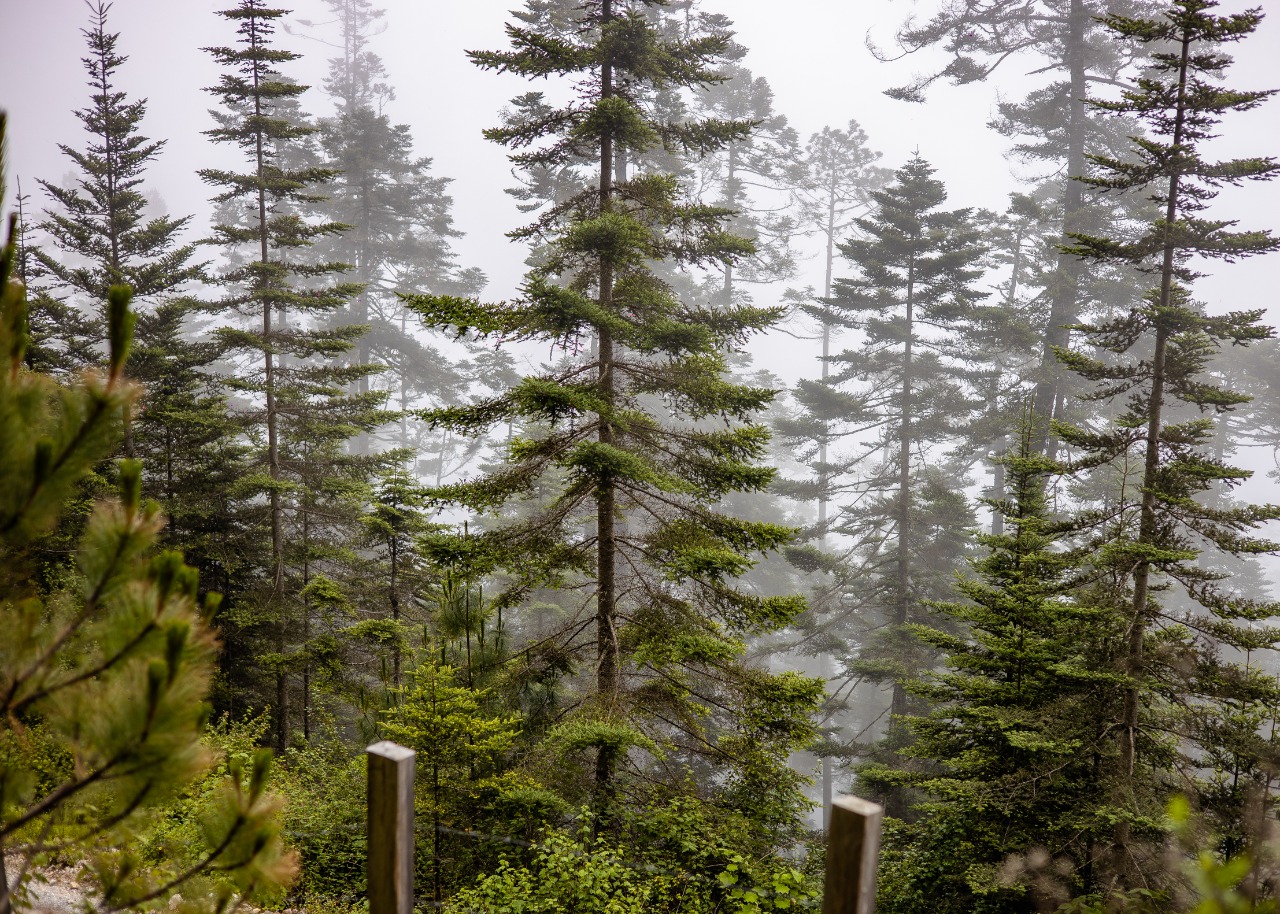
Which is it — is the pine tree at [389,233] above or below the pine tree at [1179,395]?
above

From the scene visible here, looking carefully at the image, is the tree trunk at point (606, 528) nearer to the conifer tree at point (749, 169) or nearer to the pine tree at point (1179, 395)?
the pine tree at point (1179, 395)

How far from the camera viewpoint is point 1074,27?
18500mm

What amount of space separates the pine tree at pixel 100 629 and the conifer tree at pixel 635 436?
15.4 feet

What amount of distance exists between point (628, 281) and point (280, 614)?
8.30 meters

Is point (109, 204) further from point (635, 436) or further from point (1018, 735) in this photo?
point (1018, 735)

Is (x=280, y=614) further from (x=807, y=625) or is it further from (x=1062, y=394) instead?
(x=1062, y=394)

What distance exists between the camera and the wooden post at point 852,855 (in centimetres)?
212

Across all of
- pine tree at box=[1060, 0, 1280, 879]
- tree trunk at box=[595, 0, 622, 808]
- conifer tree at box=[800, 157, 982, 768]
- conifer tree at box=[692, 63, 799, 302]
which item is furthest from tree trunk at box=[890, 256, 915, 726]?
tree trunk at box=[595, 0, 622, 808]

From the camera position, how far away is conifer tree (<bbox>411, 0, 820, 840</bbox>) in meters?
6.85

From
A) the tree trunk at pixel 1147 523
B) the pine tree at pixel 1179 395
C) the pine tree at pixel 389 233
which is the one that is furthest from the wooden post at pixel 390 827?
the pine tree at pixel 389 233

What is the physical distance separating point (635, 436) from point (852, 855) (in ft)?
19.6

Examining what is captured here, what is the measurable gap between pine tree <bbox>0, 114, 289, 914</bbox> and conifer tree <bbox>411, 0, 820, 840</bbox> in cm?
469

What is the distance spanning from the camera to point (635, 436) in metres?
7.85

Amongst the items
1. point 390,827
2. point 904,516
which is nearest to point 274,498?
point 390,827
